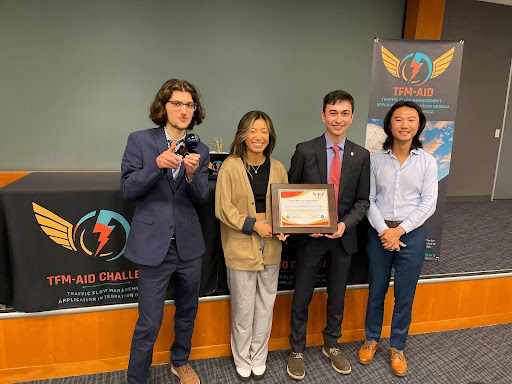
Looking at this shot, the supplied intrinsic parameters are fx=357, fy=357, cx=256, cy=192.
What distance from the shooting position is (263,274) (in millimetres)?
2111

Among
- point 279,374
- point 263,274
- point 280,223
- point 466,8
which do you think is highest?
point 466,8

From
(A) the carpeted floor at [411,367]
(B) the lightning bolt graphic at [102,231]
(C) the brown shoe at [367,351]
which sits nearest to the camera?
(B) the lightning bolt graphic at [102,231]

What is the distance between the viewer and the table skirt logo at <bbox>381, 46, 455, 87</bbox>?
293cm

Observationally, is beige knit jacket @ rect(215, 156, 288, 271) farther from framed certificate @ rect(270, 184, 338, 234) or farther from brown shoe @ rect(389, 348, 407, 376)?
brown shoe @ rect(389, 348, 407, 376)

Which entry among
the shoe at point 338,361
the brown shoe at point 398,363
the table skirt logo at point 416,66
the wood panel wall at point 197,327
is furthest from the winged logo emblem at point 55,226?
the table skirt logo at point 416,66

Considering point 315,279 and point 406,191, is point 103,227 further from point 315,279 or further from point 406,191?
point 406,191

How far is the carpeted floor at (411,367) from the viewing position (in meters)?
2.21

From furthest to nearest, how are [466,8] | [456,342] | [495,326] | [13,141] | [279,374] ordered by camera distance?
[466,8]
[13,141]
[495,326]
[456,342]
[279,374]

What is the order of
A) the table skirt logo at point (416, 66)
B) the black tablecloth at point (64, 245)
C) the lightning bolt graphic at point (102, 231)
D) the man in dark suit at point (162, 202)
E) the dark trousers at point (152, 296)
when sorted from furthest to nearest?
the table skirt logo at point (416, 66), the lightning bolt graphic at point (102, 231), the black tablecloth at point (64, 245), the dark trousers at point (152, 296), the man in dark suit at point (162, 202)

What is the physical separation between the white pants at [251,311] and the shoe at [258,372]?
0.02 m

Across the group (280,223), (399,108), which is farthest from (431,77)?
(280,223)

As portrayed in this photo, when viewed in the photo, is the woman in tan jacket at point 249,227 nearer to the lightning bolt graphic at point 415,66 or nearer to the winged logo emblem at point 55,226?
the winged logo emblem at point 55,226

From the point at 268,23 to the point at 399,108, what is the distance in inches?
153

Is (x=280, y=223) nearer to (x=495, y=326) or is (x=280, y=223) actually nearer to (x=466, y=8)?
(x=495, y=326)
